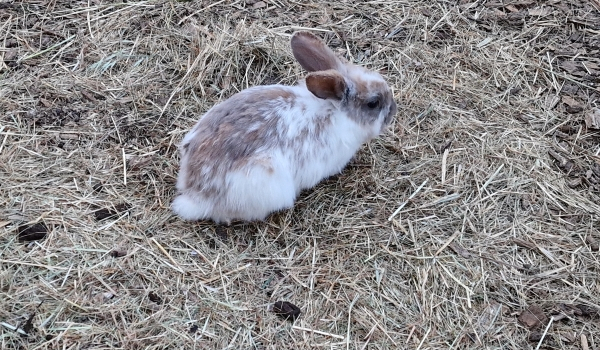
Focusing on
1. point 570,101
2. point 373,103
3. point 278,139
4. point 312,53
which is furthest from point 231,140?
point 570,101

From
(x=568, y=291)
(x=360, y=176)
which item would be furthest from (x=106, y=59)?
(x=568, y=291)

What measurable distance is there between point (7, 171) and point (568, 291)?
10.3ft

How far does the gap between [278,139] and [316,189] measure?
1.60 feet

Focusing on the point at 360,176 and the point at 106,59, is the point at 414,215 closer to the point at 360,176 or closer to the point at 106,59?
the point at 360,176

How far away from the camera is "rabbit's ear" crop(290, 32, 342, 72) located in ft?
11.7

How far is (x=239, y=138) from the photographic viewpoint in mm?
3246

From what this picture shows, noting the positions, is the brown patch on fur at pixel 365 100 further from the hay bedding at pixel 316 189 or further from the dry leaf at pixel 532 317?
the dry leaf at pixel 532 317

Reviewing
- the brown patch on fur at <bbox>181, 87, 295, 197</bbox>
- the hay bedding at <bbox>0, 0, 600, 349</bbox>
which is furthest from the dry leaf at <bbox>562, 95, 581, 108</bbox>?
the brown patch on fur at <bbox>181, 87, 295, 197</bbox>

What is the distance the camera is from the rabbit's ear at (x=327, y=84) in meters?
3.27

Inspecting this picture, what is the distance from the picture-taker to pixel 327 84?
3318 mm

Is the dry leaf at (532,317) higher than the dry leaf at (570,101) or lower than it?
lower

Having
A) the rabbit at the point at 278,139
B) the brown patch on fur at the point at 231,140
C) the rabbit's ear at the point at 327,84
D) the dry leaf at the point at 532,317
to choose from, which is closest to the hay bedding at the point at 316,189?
the dry leaf at the point at 532,317

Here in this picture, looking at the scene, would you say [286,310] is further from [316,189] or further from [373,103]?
[373,103]

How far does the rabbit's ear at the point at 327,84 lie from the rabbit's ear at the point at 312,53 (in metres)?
0.20
